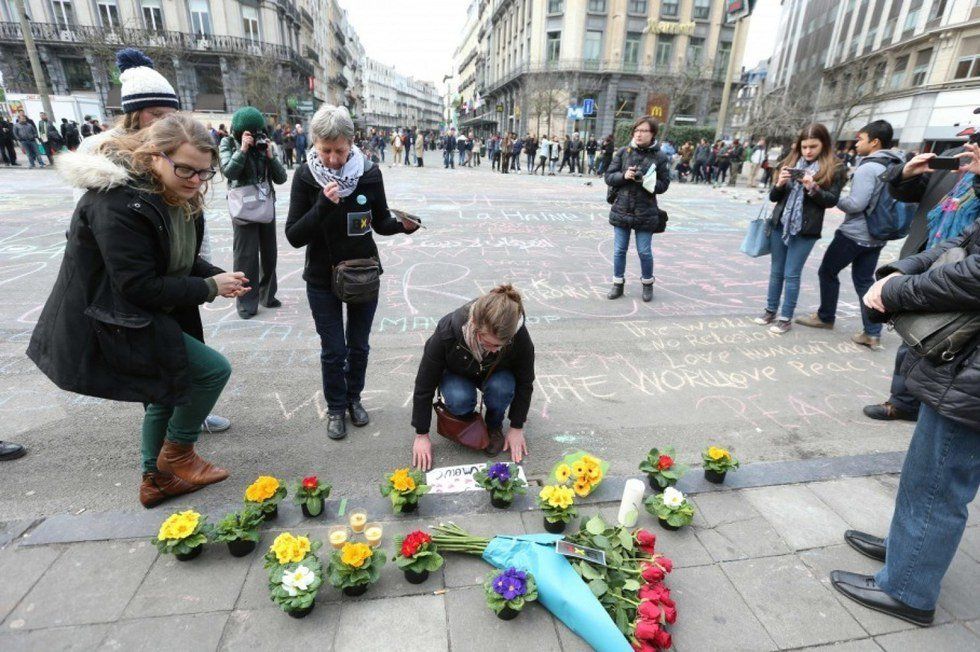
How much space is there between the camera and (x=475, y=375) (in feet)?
9.30

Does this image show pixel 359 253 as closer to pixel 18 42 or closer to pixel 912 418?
pixel 912 418

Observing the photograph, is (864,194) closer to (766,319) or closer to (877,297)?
(766,319)

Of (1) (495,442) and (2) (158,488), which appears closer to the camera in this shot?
(2) (158,488)

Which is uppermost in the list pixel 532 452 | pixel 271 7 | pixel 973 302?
pixel 271 7

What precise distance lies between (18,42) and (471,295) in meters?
46.0

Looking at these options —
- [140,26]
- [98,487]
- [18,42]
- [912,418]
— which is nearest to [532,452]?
[98,487]

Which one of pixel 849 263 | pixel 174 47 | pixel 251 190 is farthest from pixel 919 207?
pixel 174 47

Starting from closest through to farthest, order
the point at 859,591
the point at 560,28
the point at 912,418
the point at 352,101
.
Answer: the point at 859,591 < the point at 912,418 < the point at 560,28 < the point at 352,101

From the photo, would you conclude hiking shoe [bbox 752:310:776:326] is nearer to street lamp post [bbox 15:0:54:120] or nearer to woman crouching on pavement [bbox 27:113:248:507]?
woman crouching on pavement [bbox 27:113:248:507]

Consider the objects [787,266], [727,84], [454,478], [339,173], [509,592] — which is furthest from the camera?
[727,84]

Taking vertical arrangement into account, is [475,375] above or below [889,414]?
above

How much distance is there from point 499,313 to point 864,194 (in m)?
3.90

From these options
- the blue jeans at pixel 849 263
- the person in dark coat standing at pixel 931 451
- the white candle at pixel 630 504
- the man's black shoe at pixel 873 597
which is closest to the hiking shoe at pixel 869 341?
the blue jeans at pixel 849 263

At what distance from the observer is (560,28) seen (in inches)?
1758
